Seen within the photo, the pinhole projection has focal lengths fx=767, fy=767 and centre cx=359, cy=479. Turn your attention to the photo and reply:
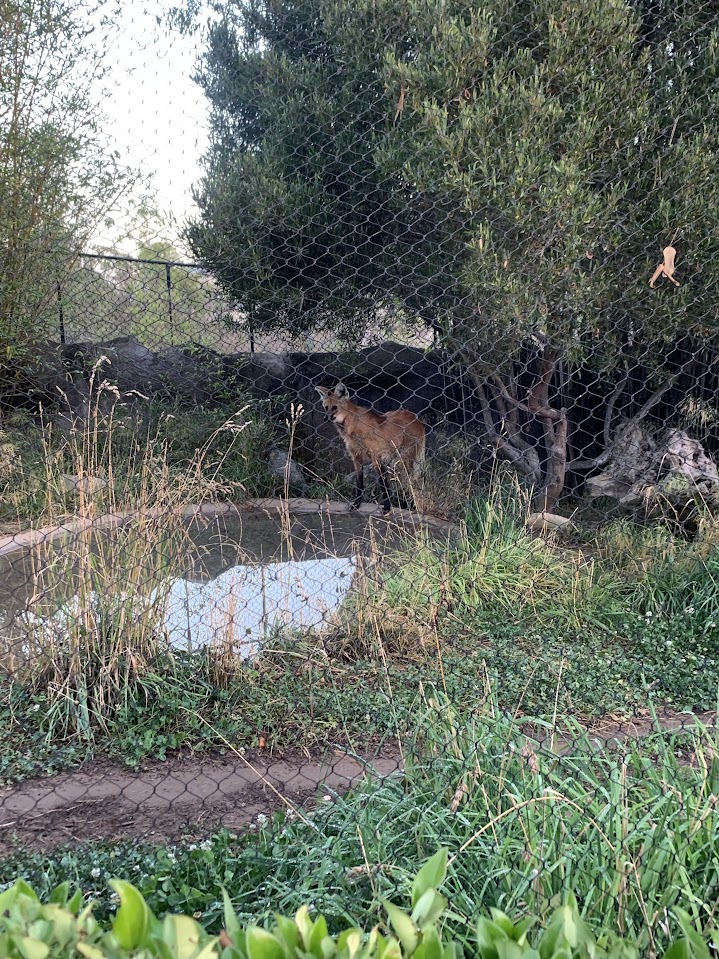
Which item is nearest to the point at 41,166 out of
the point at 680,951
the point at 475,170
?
the point at 475,170

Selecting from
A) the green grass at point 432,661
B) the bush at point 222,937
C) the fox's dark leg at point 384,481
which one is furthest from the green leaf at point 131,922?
the fox's dark leg at point 384,481

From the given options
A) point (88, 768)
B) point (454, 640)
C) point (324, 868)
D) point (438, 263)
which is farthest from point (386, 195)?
point (324, 868)

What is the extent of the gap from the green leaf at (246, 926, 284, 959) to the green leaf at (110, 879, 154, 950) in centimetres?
14

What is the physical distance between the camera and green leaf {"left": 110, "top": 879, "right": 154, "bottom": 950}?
37.6 inches

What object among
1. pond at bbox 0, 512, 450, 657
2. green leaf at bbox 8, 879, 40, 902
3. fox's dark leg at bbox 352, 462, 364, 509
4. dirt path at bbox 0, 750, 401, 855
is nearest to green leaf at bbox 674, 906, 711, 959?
green leaf at bbox 8, 879, 40, 902

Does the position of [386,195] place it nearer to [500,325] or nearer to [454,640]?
[500,325]

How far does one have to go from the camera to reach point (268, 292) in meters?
3.92

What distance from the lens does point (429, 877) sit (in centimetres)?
116

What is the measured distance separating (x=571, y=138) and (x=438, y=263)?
85cm

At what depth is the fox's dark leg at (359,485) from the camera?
6.04 meters

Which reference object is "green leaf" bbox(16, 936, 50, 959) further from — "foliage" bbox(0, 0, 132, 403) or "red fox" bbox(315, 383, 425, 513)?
"red fox" bbox(315, 383, 425, 513)

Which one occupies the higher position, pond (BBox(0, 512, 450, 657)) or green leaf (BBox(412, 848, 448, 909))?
green leaf (BBox(412, 848, 448, 909))

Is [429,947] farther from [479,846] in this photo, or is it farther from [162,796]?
[162,796]

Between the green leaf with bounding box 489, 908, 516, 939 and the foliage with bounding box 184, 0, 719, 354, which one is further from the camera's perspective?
the foliage with bounding box 184, 0, 719, 354
